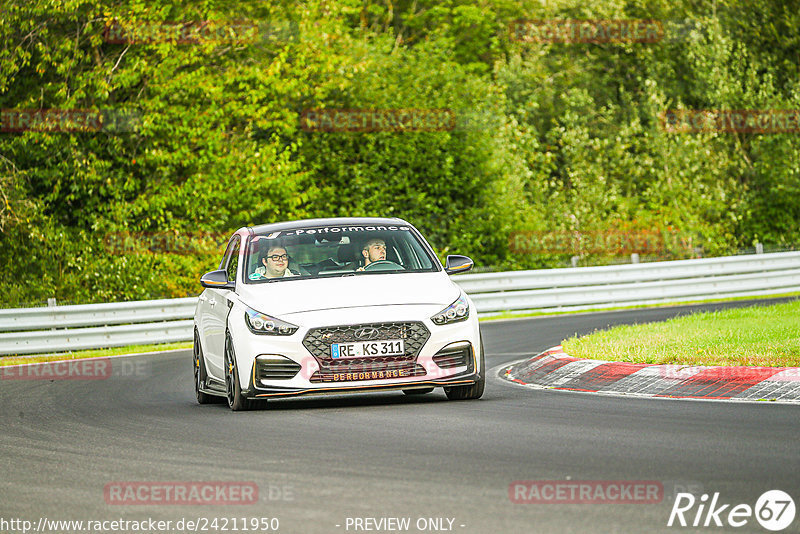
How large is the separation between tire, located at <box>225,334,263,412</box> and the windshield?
0.70 meters

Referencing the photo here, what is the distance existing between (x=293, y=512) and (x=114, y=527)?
844 mm

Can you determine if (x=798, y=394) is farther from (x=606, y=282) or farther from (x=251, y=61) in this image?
(x=251, y=61)

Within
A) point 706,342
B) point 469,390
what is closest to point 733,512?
point 469,390

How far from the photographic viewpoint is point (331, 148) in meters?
34.9

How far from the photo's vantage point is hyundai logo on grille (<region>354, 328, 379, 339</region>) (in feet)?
35.0

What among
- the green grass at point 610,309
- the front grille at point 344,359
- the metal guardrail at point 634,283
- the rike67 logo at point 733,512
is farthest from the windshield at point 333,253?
the green grass at point 610,309

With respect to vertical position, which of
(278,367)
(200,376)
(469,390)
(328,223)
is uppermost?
(328,223)

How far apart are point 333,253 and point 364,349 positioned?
5.29 ft

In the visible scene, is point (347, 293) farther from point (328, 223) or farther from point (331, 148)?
point (331, 148)

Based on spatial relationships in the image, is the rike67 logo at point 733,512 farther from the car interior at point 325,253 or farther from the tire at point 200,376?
the tire at point 200,376

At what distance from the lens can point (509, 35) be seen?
2074 inches

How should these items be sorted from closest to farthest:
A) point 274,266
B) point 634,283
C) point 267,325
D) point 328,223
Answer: point 267,325 → point 274,266 → point 328,223 → point 634,283

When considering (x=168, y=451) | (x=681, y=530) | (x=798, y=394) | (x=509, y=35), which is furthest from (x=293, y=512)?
(x=509, y=35)

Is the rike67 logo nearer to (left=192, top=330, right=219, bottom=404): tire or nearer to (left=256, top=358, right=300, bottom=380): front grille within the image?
(left=256, top=358, right=300, bottom=380): front grille
